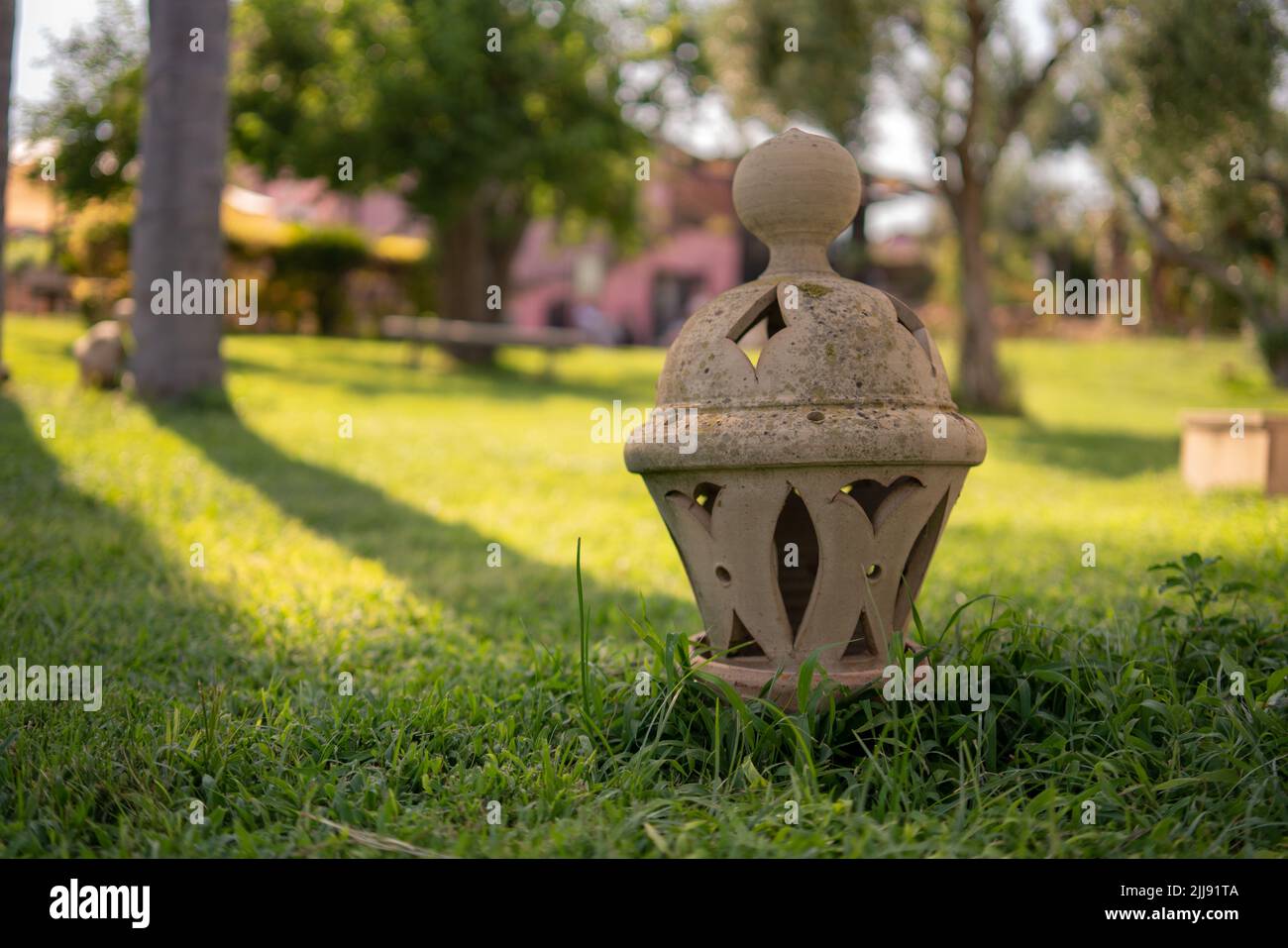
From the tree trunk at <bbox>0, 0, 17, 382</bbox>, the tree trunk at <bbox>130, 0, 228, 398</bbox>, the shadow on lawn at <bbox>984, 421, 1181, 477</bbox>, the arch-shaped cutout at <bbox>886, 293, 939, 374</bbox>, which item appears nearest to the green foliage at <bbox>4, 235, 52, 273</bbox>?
the tree trunk at <bbox>130, 0, 228, 398</bbox>

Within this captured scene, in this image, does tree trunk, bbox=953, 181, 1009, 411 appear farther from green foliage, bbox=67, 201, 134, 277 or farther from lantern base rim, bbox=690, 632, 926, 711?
green foliage, bbox=67, 201, 134, 277

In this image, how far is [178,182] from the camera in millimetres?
10055

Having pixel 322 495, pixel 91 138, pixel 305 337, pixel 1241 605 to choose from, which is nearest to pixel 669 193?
pixel 305 337

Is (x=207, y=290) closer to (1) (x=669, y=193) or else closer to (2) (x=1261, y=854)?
(2) (x=1261, y=854)

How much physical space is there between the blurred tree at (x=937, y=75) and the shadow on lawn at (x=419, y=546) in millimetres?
8542

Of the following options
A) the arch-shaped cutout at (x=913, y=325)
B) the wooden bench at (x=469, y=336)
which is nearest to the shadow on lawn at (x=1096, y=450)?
the arch-shaped cutout at (x=913, y=325)

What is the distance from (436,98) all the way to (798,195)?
15751 millimetres

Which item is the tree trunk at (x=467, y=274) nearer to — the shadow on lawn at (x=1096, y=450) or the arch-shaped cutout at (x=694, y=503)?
the shadow on lawn at (x=1096, y=450)

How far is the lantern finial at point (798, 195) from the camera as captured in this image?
337 cm

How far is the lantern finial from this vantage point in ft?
11.0

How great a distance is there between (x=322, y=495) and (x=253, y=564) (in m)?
2.16

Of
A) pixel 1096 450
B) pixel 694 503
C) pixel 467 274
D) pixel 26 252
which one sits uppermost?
pixel 26 252

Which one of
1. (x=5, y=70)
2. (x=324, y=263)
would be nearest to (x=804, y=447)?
(x=5, y=70)

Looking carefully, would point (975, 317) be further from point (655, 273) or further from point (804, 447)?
point (655, 273)
